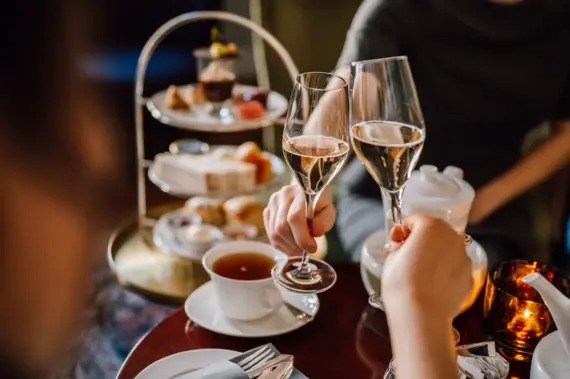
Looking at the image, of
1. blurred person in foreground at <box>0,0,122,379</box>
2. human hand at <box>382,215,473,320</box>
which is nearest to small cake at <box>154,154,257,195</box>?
blurred person in foreground at <box>0,0,122,379</box>

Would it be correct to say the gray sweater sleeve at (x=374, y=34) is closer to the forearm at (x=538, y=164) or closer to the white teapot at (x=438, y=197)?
the forearm at (x=538, y=164)

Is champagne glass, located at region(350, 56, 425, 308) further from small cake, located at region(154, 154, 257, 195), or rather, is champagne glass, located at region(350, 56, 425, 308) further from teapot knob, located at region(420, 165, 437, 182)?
small cake, located at region(154, 154, 257, 195)

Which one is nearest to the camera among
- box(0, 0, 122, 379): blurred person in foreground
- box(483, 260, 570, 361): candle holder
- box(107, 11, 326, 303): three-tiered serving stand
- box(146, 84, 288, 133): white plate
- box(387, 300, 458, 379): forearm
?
box(387, 300, 458, 379): forearm

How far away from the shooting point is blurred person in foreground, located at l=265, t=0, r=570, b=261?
166 centimetres

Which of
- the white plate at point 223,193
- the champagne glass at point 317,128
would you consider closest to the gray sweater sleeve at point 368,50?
the white plate at point 223,193

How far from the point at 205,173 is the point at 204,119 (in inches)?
5.9

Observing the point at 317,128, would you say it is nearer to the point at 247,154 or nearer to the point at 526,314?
the point at 526,314

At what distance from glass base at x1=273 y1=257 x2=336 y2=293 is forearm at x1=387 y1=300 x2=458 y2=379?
25 centimetres

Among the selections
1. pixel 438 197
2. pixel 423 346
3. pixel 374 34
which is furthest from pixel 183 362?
pixel 374 34

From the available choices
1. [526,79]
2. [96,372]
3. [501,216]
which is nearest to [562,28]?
[526,79]

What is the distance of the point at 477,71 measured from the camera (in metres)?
1.73

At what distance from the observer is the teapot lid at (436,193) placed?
0.99m

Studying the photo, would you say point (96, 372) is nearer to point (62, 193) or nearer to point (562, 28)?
point (62, 193)

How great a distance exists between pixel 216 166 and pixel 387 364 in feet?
3.24
